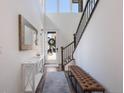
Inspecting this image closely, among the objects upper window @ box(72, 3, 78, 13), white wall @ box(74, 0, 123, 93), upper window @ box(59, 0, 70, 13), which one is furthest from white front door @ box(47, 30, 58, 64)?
white wall @ box(74, 0, 123, 93)

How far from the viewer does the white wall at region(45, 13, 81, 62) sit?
11578 mm

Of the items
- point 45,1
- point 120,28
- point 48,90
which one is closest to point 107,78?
point 120,28

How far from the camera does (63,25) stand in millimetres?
11625

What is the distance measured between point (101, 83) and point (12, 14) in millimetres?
2185

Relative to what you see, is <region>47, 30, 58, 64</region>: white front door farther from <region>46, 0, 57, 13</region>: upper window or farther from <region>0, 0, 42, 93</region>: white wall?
<region>0, 0, 42, 93</region>: white wall

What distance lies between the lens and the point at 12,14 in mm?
3383

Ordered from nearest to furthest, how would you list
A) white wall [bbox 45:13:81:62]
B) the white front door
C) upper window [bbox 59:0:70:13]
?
white wall [bbox 45:13:81:62] → upper window [bbox 59:0:70:13] → the white front door

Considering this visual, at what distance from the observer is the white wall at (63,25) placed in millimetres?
11578

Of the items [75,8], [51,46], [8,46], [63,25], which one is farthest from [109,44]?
[51,46]

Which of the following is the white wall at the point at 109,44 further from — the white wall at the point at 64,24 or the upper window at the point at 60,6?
the upper window at the point at 60,6

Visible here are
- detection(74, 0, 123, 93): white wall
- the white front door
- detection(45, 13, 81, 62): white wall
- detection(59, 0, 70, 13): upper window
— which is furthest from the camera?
the white front door

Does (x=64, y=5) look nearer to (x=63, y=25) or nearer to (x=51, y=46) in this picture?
(x=63, y=25)

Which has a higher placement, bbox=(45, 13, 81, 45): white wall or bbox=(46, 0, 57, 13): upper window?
bbox=(46, 0, 57, 13): upper window

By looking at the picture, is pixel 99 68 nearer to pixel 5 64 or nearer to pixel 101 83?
pixel 101 83
